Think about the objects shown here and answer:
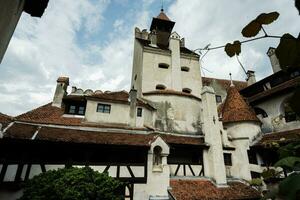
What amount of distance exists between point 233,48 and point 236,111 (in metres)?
18.1

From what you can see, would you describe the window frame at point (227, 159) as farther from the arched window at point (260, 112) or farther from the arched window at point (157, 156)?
the arched window at point (157, 156)

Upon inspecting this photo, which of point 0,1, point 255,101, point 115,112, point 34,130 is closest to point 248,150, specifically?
point 255,101

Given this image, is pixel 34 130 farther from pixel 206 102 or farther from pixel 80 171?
pixel 206 102

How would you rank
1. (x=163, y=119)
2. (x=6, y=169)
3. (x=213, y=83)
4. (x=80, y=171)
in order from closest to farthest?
1. (x=80, y=171)
2. (x=6, y=169)
3. (x=163, y=119)
4. (x=213, y=83)

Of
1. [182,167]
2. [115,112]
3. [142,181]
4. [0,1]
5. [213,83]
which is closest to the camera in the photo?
[0,1]

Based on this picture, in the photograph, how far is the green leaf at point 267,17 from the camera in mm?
1089

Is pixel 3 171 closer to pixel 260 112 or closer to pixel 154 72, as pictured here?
pixel 154 72

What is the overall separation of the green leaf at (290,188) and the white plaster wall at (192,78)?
Result: 2150 centimetres

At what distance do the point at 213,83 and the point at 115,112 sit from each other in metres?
14.3

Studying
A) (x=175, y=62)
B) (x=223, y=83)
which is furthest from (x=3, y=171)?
(x=223, y=83)

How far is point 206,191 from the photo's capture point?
12961 mm

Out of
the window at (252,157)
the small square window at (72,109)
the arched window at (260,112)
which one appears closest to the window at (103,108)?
the small square window at (72,109)

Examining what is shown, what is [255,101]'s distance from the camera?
60.6 feet

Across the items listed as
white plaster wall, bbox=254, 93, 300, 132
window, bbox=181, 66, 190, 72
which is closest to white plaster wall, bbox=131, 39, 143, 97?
window, bbox=181, 66, 190, 72
